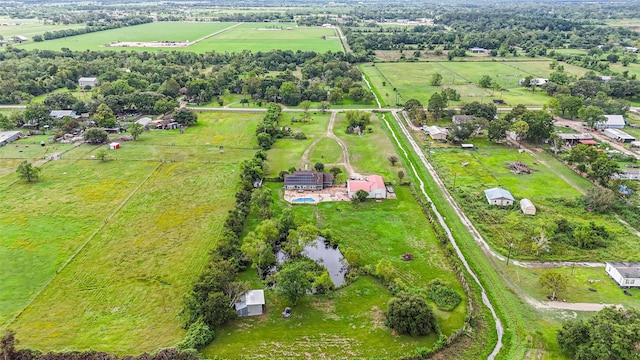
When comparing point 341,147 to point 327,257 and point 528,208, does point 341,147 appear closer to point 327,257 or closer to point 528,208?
point 327,257

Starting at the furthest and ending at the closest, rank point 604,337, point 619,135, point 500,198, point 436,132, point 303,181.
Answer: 1. point 436,132
2. point 619,135
3. point 303,181
4. point 500,198
5. point 604,337

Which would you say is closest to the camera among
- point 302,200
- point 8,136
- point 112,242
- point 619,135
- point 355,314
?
point 355,314

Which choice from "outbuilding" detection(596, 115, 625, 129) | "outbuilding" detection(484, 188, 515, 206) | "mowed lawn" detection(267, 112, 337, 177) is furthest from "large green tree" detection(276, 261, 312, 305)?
"outbuilding" detection(596, 115, 625, 129)

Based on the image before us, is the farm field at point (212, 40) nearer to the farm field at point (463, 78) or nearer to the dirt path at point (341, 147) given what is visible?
the farm field at point (463, 78)

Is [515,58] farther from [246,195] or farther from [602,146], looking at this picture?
[246,195]

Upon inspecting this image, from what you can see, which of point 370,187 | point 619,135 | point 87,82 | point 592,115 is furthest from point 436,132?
point 87,82
